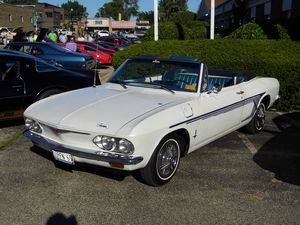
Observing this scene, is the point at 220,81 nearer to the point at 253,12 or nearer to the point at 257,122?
the point at 257,122

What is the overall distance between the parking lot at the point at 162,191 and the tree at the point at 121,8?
14516 centimetres

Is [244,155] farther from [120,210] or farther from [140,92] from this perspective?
[120,210]

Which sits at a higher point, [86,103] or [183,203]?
[86,103]

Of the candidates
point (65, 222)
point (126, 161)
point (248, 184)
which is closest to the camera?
point (65, 222)

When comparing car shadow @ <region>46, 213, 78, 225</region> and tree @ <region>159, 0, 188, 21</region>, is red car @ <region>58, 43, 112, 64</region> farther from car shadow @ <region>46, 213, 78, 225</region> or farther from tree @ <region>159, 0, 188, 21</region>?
tree @ <region>159, 0, 188, 21</region>

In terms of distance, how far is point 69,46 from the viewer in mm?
17938

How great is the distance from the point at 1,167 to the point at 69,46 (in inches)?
518

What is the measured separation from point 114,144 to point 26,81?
3609mm

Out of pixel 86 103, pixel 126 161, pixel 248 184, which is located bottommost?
pixel 248 184

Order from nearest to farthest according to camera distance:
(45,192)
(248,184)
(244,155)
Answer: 1. (45,192)
2. (248,184)
3. (244,155)

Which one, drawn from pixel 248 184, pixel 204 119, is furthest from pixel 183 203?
pixel 204 119

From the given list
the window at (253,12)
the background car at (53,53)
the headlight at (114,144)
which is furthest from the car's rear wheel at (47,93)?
the window at (253,12)

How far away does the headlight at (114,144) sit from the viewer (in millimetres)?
4258

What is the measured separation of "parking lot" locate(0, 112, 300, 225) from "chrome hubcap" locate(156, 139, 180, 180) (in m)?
0.16
